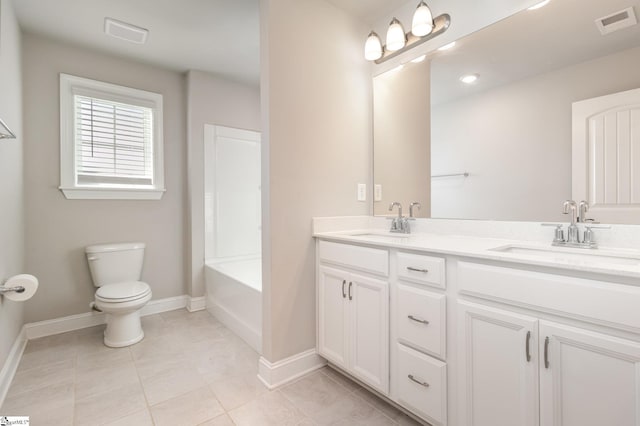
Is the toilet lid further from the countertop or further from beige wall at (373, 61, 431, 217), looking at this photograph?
beige wall at (373, 61, 431, 217)

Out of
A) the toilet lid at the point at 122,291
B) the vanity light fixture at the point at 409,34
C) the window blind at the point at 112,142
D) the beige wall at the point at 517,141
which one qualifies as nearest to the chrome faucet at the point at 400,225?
the beige wall at the point at 517,141

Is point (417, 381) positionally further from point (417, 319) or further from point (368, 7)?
point (368, 7)

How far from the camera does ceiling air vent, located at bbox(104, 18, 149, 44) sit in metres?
2.19

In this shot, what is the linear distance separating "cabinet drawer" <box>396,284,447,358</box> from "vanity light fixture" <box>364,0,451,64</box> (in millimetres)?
1456

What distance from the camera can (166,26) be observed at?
226 cm

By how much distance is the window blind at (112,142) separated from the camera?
257 cm

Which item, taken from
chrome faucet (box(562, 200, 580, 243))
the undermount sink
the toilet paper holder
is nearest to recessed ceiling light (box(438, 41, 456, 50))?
chrome faucet (box(562, 200, 580, 243))

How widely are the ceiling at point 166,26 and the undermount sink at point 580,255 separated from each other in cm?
222

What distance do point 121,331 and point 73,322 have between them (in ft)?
2.15

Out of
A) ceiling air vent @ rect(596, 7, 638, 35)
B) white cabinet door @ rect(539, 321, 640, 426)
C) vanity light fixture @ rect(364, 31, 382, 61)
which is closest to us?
white cabinet door @ rect(539, 321, 640, 426)

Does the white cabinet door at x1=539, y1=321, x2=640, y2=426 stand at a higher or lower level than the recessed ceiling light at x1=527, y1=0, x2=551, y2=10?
lower

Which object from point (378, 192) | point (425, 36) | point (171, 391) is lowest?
point (171, 391)

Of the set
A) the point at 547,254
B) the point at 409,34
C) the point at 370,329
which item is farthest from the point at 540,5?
the point at 370,329

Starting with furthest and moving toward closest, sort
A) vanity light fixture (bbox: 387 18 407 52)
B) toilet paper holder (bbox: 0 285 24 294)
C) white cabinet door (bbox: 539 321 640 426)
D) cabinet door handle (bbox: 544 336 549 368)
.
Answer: vanity light fixture (bbox: 387 18 407 52) < toilet paper holder (bbox: 0 285 24 294) < cabinet door handle (bbox: 544 336 549 368) < white cabinet door (bbox: 539 321 640 426)
